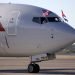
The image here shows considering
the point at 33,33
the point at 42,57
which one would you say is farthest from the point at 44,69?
the point at 33,33

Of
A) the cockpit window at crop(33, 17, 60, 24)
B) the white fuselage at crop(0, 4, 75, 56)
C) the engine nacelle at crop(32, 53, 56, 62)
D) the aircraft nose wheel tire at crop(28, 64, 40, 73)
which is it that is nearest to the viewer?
the white fuselage at crop(0, 4, 75, 56)

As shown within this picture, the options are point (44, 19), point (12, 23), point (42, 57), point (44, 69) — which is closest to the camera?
point (42, 57)

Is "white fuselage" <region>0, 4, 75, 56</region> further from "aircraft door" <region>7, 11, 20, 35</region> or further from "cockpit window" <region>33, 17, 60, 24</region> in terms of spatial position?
"cockpit window" <region>33, 17, 60, 24</region>

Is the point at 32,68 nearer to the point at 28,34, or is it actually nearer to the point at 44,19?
the point at 28,34

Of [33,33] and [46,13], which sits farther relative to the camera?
[46,13]

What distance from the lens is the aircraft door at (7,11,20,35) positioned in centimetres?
3294

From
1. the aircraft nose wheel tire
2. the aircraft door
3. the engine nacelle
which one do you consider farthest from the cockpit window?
the aircraft nose wheel tire

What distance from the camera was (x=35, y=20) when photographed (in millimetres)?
32969

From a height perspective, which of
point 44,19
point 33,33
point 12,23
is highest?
point 44,19

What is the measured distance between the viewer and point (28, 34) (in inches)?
1284

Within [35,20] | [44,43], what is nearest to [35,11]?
[35,20]

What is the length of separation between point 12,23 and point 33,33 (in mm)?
1891

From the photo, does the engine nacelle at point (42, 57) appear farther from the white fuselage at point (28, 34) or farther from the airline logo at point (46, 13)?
the airline logo at point (46, 13)

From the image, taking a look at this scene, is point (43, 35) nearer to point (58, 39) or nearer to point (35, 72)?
point (58, 39)
